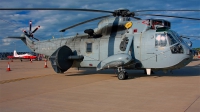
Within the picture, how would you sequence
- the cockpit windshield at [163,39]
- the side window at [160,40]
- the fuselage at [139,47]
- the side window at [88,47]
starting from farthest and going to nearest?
the side window at [88,47]
the side window at [160,40]
the cockpit windshield at [163,39]
the fuselage at [139,47]

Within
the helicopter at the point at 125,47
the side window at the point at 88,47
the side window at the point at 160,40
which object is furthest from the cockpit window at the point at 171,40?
the side window at the point at 88,47

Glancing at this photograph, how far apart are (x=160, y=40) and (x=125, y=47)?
6.66ft

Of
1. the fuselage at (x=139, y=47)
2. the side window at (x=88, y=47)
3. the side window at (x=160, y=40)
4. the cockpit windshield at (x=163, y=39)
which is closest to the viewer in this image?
the fuselage at (x=139, y=47)

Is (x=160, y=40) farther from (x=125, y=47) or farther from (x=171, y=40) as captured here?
(x=125, y=47)

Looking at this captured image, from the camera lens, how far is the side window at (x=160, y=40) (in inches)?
447

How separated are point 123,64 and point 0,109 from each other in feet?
22.7

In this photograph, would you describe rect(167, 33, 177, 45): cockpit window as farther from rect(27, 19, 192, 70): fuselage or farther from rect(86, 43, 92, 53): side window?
rect(86, 43, 92, 53): side window

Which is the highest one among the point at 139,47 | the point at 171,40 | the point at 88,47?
the point at 171,40

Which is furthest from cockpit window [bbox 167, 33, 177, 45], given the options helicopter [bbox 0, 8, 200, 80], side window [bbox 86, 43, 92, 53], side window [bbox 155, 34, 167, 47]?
side window [bbox 86, 43, 92, 53]

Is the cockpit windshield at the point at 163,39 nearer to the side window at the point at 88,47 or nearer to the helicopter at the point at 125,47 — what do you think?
the helicopter at the point at 125,47

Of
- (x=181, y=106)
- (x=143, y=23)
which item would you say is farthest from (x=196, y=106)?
(x=143, y=23)

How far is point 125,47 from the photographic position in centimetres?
1230

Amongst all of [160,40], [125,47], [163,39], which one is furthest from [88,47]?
[163,39]

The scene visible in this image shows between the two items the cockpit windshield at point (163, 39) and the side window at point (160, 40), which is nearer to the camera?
the cockpit windshield at point (163, 39)
